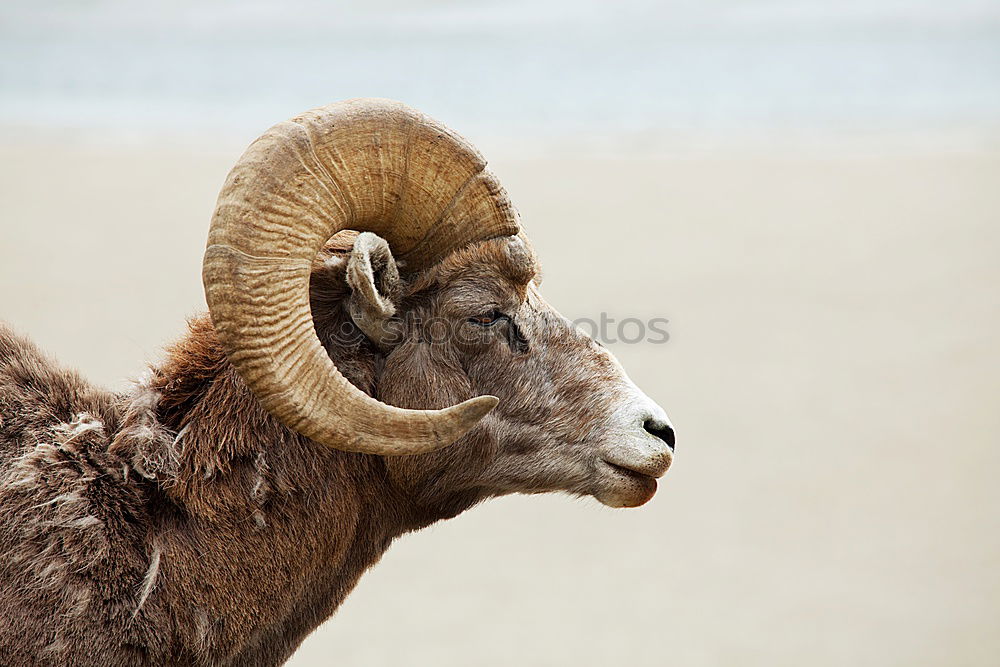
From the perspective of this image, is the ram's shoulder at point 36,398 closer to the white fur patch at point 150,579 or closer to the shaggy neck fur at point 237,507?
the shaggy neck fur at point 237,507

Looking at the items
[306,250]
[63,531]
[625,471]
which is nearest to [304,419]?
[306,250]

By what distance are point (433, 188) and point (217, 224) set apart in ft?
2.98

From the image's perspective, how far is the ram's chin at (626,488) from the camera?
4.76 metres

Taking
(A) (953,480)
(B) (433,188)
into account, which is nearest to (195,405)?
(B) (433,188)

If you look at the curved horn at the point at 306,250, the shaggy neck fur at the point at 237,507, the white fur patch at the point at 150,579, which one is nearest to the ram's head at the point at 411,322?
the curved horn at the point at 306,250

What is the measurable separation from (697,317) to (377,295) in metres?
16.7

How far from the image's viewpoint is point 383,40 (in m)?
58.3

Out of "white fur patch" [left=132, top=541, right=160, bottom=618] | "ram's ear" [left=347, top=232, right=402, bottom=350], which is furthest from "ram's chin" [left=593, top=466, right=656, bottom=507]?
"white fur patch" [left=132, top=541, right=160, bottom=618]

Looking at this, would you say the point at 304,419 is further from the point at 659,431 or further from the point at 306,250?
the point at 659,431

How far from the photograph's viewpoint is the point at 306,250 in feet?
13.6

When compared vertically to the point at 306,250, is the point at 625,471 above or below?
below

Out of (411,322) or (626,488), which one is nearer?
(411,322)

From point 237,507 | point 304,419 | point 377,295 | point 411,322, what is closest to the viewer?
point 304,419

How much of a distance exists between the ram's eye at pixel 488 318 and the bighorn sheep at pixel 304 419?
0.01 m
